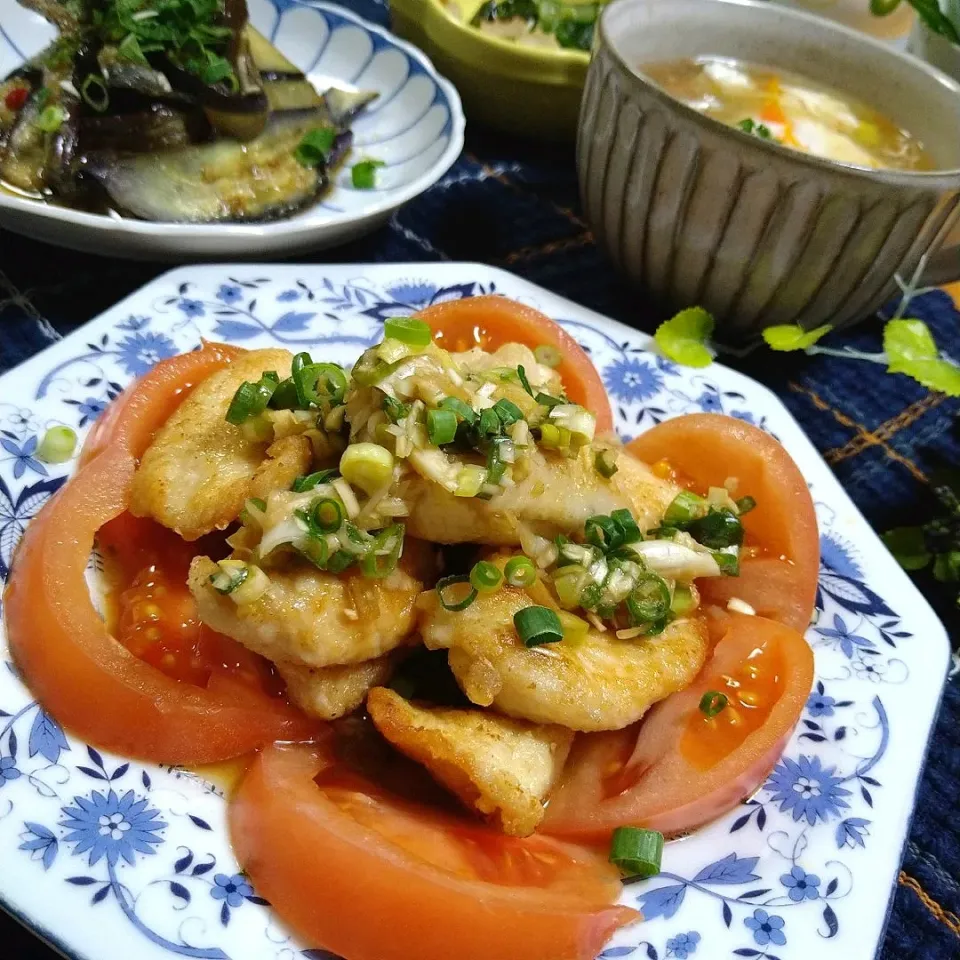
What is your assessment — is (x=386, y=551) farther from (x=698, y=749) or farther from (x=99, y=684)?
(x=698, y=749)

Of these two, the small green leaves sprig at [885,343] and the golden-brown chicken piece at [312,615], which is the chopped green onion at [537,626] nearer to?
the golden-brown chicken piece at [312,615]

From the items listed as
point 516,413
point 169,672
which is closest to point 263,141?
point 516,413

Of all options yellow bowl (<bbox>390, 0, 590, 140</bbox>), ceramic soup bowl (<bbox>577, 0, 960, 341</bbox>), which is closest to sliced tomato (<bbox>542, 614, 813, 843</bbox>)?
ceramic soup bowl (<bbox>577, 0, 960, 341</bbox>)

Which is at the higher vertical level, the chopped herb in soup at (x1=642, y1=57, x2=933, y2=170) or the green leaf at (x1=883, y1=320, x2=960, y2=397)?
the chopped herb in soup at (x1=642, y1=57, x2=933, y2=170)

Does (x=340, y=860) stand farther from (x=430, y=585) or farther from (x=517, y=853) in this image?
(x=430, y=585)

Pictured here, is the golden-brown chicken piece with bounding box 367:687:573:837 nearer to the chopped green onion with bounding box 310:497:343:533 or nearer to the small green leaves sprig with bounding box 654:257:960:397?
the chopped green onion with bounding box 310:497:343:533

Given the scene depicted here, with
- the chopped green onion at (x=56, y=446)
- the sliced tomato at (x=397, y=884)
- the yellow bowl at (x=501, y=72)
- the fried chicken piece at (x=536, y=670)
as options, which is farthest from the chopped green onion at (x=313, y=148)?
the sliced tomato at (x=397, y=884)
